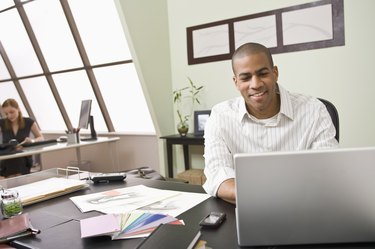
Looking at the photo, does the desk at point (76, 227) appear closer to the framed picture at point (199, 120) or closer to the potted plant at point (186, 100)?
the framed picture at point (199, 120)

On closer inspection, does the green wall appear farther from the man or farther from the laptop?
the laptop

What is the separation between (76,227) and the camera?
98 centimetres

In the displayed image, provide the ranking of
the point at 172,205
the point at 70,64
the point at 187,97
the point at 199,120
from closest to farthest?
the point at 172,205
the point at 199,120
the point at 187,97
the point at 70,64

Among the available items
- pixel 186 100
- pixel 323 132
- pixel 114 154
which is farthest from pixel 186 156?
pixel 323 132

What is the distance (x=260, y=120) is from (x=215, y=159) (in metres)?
0.28

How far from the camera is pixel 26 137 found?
3945mm

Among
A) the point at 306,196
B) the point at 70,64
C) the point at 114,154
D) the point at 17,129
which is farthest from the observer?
the point at 70,64

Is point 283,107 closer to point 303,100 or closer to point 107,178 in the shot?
point 303,100

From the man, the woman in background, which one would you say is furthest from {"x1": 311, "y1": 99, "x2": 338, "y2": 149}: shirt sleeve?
the woman in background

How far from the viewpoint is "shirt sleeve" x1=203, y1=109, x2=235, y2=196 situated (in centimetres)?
119

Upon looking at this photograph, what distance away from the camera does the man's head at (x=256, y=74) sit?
1295 millimetres

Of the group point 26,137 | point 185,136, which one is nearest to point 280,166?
point 185,136

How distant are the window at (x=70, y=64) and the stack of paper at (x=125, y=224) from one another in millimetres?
3357

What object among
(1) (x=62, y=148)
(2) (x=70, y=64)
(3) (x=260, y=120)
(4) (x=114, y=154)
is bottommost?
(4) (x=114, y=154)
